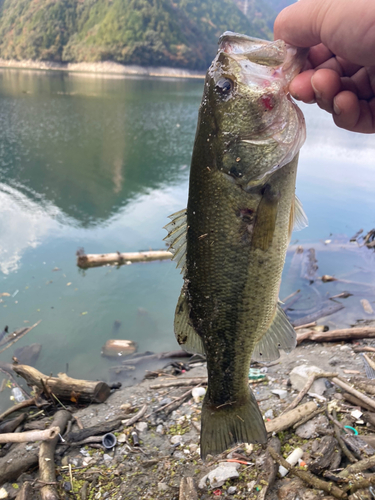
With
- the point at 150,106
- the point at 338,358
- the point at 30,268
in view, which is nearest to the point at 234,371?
the point at 338,358

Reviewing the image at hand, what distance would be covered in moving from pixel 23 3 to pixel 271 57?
491 feet

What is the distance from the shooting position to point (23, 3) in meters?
113

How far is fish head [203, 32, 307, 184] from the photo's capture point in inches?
73.4

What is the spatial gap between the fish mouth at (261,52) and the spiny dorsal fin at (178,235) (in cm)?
96

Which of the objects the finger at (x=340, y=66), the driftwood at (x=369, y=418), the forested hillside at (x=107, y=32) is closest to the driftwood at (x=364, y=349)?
the driftwood at (x=369, y=418)

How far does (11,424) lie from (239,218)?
453cm

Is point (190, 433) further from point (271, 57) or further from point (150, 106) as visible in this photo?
point (150, 106)

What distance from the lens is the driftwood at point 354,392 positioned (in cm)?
349

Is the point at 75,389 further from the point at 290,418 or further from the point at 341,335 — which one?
the point at 341,335

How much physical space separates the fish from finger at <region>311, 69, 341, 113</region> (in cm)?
14

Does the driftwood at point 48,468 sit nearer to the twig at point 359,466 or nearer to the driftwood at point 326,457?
the driftwood at point 326,457

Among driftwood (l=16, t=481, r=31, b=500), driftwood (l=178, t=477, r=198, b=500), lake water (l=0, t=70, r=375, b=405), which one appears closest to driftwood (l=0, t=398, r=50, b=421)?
lake water (l=0, t=70, r=375, b=405)

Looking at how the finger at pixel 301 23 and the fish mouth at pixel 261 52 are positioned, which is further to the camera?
the finger at pixel 301 23

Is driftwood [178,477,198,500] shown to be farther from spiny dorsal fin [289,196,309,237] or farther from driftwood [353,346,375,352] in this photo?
driftwood [353,346,375,352]
